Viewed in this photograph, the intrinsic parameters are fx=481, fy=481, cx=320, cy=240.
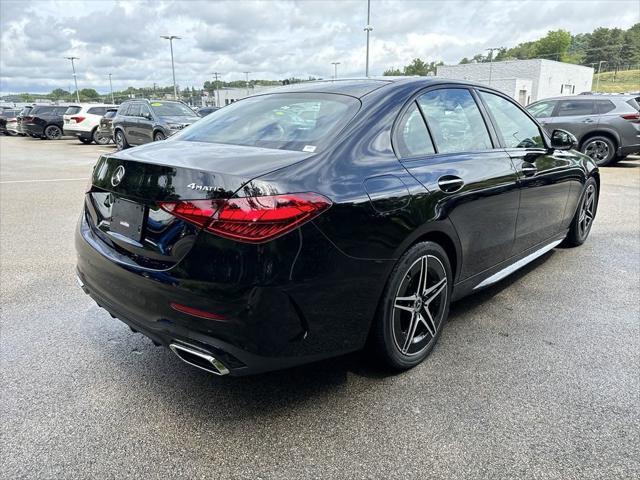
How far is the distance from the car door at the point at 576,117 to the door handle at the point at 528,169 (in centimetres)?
938

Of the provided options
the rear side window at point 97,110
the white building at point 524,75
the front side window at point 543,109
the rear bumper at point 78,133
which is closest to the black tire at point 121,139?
the rear bumper at point 78,133

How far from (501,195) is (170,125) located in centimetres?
1277

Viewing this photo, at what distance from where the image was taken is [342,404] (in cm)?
250

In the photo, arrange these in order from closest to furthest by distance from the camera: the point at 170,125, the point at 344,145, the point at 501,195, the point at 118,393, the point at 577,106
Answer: the point at 344,145, the point at 118,393, the point at 501,195, the point at 577,106, the point at 170,125

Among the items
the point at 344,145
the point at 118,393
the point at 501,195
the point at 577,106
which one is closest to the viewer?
the point at 344,145

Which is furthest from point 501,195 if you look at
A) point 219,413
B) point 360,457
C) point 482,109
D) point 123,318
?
point 123,318

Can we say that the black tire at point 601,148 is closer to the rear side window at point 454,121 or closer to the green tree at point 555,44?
the rear side window at point 454,121

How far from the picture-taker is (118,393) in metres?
2.59

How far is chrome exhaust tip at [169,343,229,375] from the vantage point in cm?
208

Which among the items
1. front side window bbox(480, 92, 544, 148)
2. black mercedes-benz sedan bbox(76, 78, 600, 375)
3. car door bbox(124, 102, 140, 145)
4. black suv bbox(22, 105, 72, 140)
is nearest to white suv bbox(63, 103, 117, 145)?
black suv bbox(22, 105, 72, 140)

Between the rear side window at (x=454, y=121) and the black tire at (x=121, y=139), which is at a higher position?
the rear side window at (x=454, y=121)

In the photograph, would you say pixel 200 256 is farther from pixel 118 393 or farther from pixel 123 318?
Result: pixel 118 393

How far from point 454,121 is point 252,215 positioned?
1.79m

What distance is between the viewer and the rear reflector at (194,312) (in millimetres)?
2027
